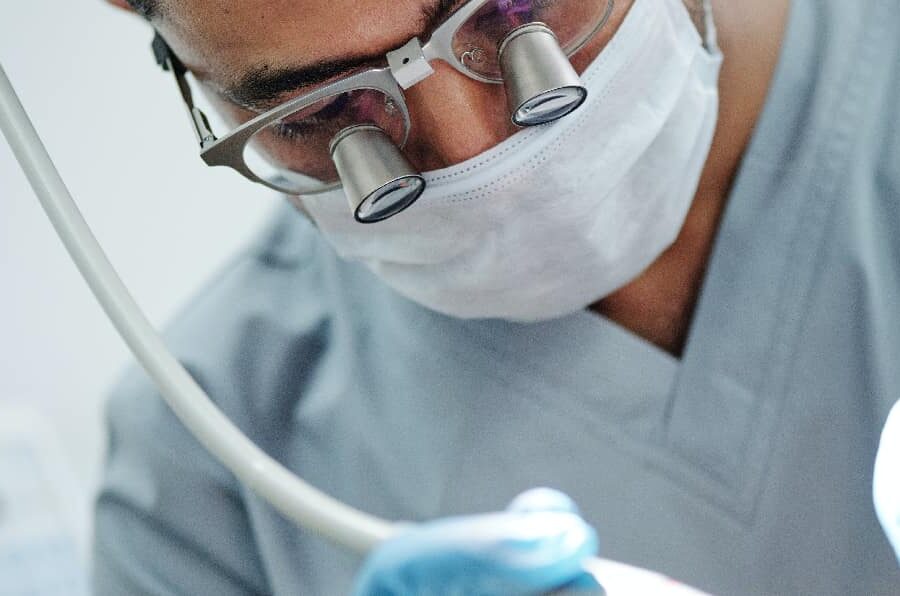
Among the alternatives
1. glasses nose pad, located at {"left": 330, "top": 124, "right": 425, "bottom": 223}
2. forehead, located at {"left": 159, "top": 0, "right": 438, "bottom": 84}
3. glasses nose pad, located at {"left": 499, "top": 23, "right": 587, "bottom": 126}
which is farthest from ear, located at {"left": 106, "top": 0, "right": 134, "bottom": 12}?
glasses nose pad, located at {"left": 499, "top": 23, "right": 587, "bottom": 126}

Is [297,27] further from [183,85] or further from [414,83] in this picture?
[183,85]

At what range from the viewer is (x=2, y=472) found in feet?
6.13

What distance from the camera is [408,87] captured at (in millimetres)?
812

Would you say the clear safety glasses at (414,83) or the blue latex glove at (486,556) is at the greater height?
the clear safety glasses at (414,83)

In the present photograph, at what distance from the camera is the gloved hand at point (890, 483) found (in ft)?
1.94

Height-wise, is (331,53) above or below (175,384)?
above

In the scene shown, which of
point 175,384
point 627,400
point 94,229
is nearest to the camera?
point 175,384

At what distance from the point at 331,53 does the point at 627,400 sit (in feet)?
1.42

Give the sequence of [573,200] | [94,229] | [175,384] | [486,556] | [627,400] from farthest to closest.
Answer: [94,229], [627,400], [573,200], [175,384], [486,556]

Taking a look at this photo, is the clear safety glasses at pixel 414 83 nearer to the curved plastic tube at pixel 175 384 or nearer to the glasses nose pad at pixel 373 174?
the glasses nose pad at pixel 373 174

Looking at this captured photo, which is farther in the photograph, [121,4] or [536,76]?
[121,4]

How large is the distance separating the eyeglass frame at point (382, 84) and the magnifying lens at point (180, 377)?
8 cm

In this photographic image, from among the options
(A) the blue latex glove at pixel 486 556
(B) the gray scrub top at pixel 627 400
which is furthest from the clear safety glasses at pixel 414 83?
(A) the blue latex glove at pixel 486 556

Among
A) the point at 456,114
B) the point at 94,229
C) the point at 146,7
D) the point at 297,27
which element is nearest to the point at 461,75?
the point at 456,114
